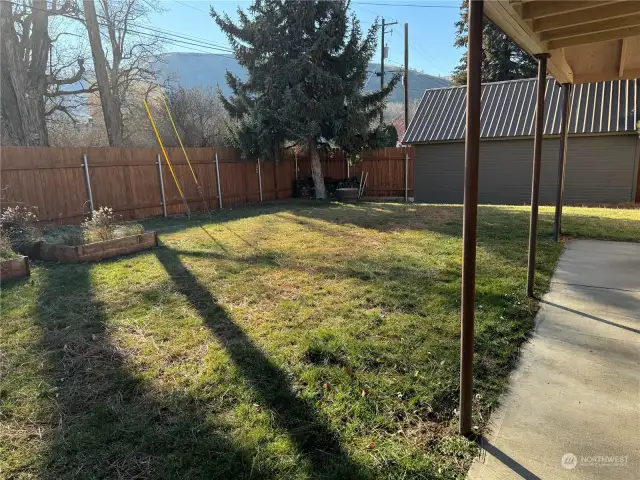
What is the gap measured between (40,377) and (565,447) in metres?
3.04

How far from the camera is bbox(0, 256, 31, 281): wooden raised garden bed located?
466 centimetres

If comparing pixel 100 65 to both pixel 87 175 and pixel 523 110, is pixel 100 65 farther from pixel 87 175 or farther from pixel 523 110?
pixel 523 110

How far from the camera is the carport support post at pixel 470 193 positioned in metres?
1.80

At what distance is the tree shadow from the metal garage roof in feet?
40.2

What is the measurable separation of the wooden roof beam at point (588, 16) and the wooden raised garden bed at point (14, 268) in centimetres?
577

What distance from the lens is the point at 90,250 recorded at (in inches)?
218


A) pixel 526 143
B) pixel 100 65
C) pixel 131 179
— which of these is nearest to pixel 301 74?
pixel 131 179

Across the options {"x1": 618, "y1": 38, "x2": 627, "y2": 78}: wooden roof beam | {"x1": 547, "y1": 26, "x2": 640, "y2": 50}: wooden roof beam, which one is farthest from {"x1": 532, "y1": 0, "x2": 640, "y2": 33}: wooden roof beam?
{"x1": 618, "y1": 38, "x2": 627, "y2": 78}: wooden roof beam

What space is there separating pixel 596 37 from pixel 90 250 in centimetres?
622

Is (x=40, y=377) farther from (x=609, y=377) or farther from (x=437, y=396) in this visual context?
(x=609, y=377)

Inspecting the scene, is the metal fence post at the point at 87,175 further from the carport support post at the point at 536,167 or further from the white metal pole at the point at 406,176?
the white metal pole at the point at 406,176

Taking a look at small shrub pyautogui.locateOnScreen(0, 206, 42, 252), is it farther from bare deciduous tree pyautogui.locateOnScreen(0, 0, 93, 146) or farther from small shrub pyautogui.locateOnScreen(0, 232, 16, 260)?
bare deciduous tree pyautogui.locateOnScreen(0, 0, 93, 146)

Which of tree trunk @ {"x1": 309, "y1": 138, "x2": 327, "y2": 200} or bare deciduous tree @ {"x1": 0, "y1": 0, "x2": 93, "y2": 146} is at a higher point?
bare deciduous tree @ {"x1": 0, "y1": 0, "x2": 93, "y2": 146}

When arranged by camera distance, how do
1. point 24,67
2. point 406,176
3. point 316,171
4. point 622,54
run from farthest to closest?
point 406,176 → point 24,67 → point 316,171 → point 622,54
